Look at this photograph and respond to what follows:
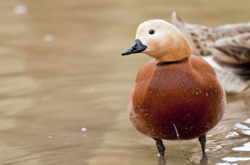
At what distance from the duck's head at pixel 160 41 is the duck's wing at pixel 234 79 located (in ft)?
8.09

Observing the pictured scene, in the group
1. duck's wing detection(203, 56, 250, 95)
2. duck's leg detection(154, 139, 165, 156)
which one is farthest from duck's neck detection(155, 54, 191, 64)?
duck's wing detection(203, 56, 250, 95)

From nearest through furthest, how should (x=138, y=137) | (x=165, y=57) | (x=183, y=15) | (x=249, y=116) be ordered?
(x=165, y=57), (x=138, y=137), (x=249, y=116), (x=183, y=15)

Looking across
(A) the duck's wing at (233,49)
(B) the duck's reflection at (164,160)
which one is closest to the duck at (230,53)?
(A) the duck's wing at (233,49)

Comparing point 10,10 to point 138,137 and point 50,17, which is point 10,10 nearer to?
point 50,17

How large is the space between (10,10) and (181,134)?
695 cm

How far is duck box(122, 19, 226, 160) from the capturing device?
300cm

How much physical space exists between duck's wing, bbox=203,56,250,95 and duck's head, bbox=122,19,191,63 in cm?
247

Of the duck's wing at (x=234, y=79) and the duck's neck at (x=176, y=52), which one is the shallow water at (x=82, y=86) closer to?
the duck's wing at (x=234, y=79)

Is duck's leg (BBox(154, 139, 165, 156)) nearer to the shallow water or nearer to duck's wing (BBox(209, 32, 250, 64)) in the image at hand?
the shallow water

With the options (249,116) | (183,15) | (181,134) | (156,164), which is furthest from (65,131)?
(183,15)

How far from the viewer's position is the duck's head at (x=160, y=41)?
117 inches

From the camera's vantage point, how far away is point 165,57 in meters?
3.05

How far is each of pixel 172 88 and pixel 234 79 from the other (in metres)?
2.55

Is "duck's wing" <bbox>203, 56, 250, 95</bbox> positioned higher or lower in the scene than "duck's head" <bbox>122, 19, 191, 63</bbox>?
lower
